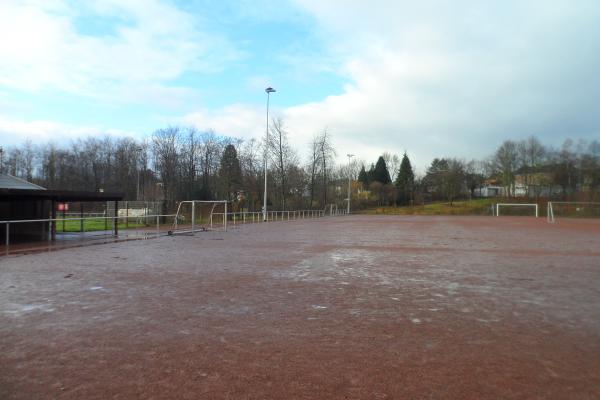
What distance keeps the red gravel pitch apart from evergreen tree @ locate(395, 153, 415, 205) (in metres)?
86.0

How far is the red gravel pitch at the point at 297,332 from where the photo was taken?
4.01 metres

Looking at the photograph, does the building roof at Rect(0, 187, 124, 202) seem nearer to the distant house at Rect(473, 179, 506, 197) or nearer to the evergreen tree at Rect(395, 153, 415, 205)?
the evergreen tree at Rect(395, 153, 415, 205)

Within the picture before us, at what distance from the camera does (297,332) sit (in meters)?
5.64

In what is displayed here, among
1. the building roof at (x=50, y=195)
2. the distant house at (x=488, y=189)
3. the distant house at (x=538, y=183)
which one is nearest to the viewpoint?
the building roof at (x=50, y=195)

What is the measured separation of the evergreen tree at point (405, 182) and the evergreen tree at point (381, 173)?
19.1 ft

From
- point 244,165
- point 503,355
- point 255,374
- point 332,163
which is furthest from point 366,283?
point 332,163

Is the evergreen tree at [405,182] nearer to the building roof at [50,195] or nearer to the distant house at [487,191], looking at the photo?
the distant house at [487,191]

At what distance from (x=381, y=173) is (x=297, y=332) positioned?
104072 mm

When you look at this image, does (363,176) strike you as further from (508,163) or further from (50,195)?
(50,195)

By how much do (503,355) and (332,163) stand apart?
59657 millimetres

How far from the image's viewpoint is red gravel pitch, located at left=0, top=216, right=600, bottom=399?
4.01 metres

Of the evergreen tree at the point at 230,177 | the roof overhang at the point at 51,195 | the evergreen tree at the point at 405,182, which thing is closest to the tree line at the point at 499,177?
the evergreen tree at the point at 405,182

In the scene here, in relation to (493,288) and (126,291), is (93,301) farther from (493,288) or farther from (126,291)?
(493,288)

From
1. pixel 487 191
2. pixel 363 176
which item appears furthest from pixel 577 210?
pixel 363 176
